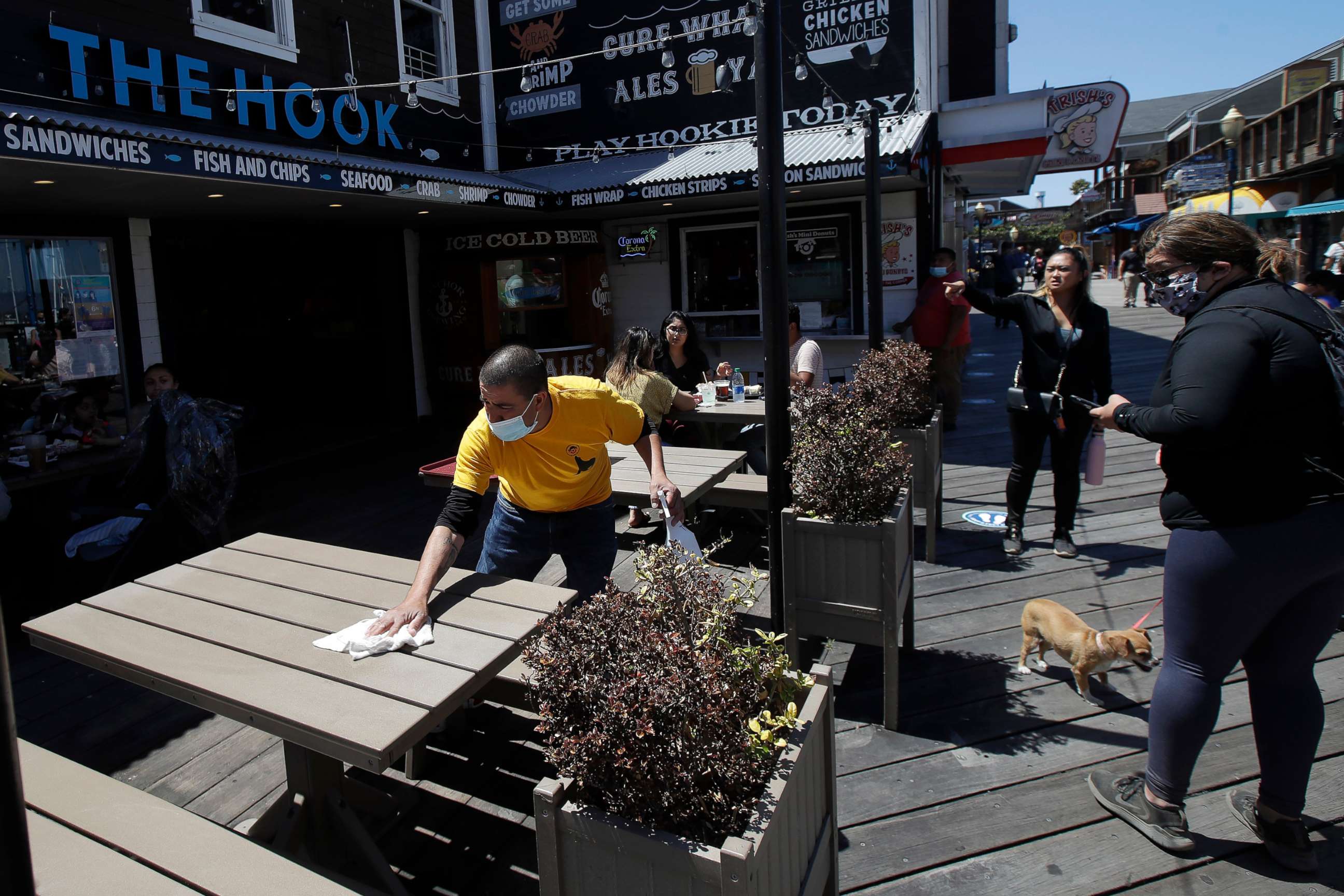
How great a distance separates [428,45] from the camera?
399 inches

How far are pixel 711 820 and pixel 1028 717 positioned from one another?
6.99ft

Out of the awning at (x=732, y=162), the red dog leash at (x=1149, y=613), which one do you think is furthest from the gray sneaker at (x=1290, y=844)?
the awning at (x=732, y=162)

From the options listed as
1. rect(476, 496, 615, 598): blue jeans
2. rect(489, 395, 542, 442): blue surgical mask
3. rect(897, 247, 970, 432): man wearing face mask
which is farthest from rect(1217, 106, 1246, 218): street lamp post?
rect(489, 395, 542, 442): blue surgical mask

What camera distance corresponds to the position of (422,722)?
73.6 inches

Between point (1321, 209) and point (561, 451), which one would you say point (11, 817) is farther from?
point (1321, 209)

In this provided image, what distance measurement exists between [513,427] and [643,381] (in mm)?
2457

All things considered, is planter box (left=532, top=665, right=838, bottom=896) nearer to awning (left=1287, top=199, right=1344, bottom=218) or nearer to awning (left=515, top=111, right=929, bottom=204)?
awning (left=515, top=111, right=929, bottom=204)

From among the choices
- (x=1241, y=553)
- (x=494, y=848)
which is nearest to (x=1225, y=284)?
(x=1241, y=553)

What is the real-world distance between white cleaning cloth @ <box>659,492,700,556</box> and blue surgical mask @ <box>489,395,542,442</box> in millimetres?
547

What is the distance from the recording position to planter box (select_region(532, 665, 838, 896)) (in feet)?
4.73

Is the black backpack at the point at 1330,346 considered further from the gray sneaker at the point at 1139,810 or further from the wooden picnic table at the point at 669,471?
the wooden picnic table at the point at 669,471

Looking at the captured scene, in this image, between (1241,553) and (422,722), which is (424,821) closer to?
(422,722)

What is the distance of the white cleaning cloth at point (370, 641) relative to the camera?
218 cm

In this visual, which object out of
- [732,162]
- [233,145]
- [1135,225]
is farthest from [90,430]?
[1135,225]
